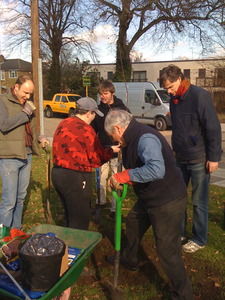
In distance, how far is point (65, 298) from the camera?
9.02ft

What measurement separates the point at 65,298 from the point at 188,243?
75.2 inches

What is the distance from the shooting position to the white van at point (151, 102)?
57.6ft

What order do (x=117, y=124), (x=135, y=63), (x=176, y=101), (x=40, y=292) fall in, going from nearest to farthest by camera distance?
(x=40, y=292)
(x=117, y=124)
(x=176, y=101)
(x=135, y=63)

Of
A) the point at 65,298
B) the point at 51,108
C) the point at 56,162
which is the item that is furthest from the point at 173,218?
the point at 51,108

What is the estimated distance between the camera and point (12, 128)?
3.83m

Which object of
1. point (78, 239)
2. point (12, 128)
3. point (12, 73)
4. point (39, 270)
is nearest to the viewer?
point (39, 270)

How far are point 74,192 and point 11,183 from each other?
0.94 metres

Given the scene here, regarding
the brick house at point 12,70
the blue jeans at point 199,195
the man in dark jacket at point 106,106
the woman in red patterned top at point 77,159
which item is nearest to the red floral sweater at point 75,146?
the woman in red patterned top at point 77,159

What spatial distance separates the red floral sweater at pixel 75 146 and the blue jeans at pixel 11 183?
801 millimetres

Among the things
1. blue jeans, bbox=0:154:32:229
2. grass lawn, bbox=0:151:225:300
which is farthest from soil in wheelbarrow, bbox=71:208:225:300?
blue jeans, bbox=0:154:32:229

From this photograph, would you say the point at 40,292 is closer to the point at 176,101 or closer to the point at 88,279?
the point at 88,279

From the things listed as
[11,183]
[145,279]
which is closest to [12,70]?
[11,183]

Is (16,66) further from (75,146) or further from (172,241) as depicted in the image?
(172,241)

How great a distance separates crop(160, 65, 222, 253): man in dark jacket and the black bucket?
2089mm
